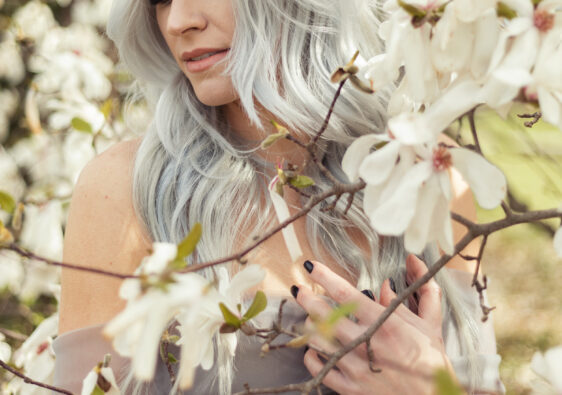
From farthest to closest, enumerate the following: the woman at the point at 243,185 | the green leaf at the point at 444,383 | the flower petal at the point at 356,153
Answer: the woman at the point at 243,185 < the flower petal at the point at 356,153 < the green leaf at the point at 444,383

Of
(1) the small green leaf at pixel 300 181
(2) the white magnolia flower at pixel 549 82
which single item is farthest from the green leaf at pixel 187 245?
(2) the white magnolia flower at pixel 549 82

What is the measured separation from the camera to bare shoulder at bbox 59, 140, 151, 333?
1.30 meters

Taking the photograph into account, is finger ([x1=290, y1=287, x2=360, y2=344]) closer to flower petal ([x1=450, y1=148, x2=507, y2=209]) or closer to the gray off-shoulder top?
the gray off-shoulder top

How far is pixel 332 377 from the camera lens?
1.14 meters

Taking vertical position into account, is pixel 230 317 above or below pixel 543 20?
below

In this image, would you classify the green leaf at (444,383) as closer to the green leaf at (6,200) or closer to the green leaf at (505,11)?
the green leaf at (505,11)

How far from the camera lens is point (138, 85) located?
1.94 m

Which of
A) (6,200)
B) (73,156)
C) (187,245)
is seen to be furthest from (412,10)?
(73,156)

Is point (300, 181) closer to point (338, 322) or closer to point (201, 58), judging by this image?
point (338, 322)

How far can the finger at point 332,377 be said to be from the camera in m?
1.12

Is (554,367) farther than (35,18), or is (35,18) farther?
(35,18)

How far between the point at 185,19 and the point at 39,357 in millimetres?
790

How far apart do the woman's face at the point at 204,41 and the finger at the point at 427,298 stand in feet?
1.72

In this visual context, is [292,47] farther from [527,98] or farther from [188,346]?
[188,346]
